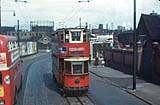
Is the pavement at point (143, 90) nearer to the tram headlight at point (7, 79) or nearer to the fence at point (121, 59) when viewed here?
the fence at point (121, 59)

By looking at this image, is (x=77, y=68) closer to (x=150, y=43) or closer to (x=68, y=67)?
(x=68, y=67)

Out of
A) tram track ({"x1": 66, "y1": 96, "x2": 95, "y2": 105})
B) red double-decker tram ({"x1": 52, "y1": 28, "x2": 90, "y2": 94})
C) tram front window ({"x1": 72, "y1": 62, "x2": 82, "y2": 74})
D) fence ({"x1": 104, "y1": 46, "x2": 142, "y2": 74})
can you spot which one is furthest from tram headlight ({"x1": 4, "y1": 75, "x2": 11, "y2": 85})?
fence ({"x1": 104, "y1": 46, "x2": 142, "y2": 74})

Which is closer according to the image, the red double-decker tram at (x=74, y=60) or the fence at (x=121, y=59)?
the red double-decker tram at (x=74, y=60)

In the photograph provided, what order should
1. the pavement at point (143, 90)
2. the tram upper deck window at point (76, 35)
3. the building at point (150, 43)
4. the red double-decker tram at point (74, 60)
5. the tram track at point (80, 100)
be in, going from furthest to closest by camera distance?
the building at point (150, 43), the tram upper deck window at point (76, 35), the red double-decker tram at point (74, 60), the pavement at point (143, 90), the tram track at point (80, 100)

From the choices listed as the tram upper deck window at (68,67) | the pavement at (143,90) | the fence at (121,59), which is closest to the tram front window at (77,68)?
the tram upper deck window at (68,67)

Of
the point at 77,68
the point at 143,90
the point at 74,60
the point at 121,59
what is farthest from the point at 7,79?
the point at 121,59

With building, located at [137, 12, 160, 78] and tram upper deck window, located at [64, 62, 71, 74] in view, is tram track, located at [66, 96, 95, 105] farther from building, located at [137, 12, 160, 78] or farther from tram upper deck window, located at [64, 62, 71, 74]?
building, located at [137, 12, 160, 78]

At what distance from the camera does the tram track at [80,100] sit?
23.0 meters

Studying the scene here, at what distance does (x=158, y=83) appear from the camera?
31.1 m

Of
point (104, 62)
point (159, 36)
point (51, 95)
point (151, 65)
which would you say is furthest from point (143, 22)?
point (51, 95)

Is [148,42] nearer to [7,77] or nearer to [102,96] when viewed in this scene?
[102,96]

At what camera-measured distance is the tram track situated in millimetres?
23050

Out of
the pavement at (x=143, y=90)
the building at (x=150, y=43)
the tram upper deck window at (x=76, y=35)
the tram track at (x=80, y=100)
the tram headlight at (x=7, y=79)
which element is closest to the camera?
the tram headlight at (x=7, y=79)

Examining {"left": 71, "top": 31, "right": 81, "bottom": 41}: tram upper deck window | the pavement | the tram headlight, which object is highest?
{"left": 71, "top": 31, "right": 81, "bottom": 41}: tram upper deck window
